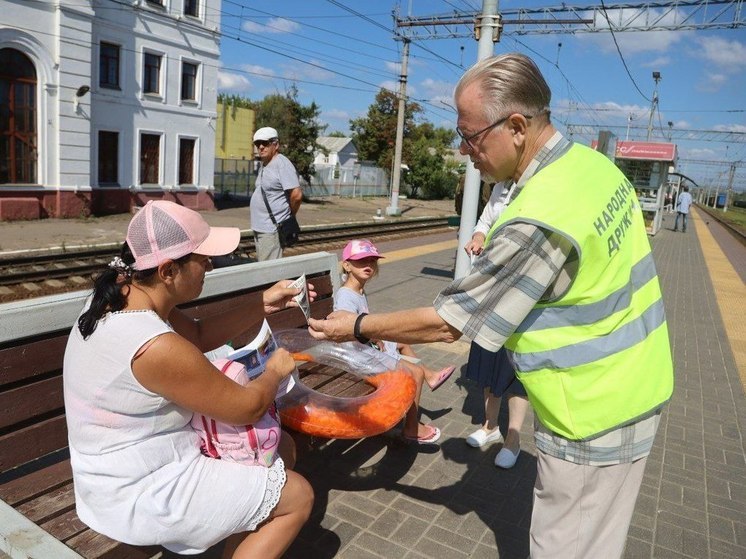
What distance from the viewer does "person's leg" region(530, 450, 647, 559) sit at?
197 cm

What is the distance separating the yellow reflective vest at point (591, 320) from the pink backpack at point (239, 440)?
1039 millimetres

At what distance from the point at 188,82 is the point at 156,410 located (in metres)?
24.3

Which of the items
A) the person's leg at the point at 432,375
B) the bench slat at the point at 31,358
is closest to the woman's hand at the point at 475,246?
the person's leg at the point at 432,375

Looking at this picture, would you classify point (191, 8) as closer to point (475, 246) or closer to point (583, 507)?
point (475, 246)

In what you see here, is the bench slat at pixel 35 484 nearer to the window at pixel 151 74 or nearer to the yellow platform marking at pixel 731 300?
the yellow platform marking at pixel 731 300

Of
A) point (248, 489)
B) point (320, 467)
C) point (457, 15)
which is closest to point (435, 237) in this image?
point (457, 15)

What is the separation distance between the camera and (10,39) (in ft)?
55.7

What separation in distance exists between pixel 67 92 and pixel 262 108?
51.6 feet

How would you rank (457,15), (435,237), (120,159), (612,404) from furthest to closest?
1. (457,15)
2. (120,159)
3. (435,237)
4. (612,404)

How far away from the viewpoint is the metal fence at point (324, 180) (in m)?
32.4

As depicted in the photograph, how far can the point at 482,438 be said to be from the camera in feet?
14.3

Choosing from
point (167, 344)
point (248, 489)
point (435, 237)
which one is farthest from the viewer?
point (435, 237)

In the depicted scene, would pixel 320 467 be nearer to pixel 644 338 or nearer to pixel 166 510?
pixel 166 510

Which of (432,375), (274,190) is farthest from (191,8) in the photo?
(432,375)
